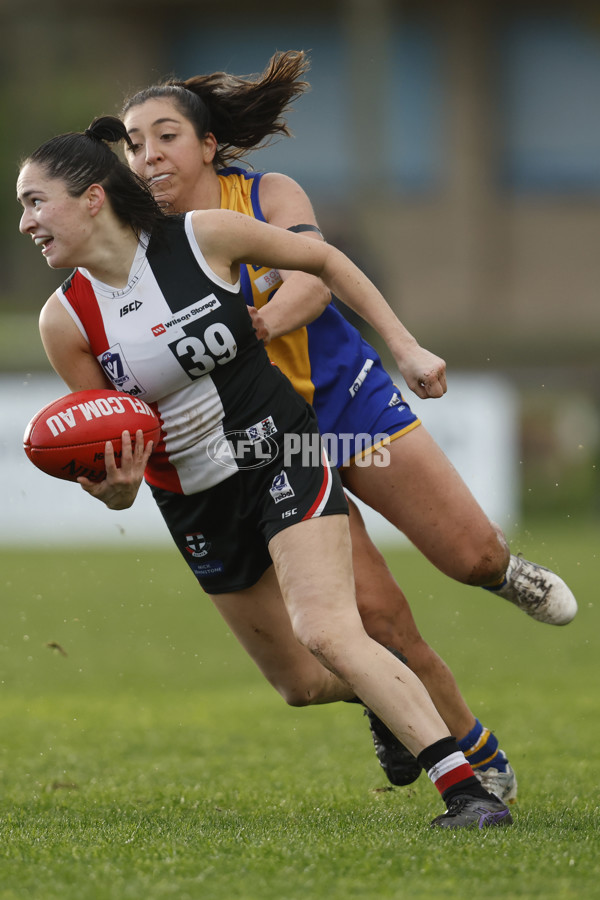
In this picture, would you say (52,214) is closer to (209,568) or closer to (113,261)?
(113,261)

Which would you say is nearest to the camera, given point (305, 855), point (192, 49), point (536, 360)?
point (305, 855)

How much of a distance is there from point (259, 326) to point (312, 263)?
0.26 m

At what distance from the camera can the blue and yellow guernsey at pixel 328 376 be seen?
4633 millimetres

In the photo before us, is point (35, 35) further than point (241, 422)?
Yes

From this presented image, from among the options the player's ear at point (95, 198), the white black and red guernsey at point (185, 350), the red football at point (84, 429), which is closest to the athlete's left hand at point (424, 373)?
the white black and red guernsey at point (185, 350)

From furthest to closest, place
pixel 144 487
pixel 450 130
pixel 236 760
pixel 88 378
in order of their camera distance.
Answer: pixel 450 130
pixel 144 487
pixel 236 760
pixel 88 378

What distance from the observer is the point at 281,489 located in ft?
13.2

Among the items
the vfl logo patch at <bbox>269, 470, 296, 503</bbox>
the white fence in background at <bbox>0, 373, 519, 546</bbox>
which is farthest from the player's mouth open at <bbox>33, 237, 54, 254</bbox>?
the white fence in background at <bbox>0, 373, 519, 546</bbox>

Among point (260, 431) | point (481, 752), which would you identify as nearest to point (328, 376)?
point (260, 431)

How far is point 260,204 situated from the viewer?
4.65 m

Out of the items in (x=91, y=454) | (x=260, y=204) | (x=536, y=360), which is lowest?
(x=536, y=360)

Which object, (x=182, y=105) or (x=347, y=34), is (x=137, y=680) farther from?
(x=347, y=34)

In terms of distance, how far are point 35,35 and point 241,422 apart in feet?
74.2

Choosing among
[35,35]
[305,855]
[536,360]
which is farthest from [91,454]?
[35,35]
